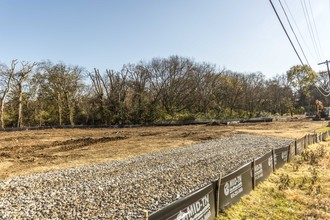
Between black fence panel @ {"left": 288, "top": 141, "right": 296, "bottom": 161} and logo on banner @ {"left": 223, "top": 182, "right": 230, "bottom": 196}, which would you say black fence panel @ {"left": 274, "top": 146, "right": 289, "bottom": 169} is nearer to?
black fence panel @ {"left": 288, "top": 141, "right": 296, "bottom": 161}

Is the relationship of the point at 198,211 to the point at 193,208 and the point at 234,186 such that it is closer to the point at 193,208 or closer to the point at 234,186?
the point at 193,208

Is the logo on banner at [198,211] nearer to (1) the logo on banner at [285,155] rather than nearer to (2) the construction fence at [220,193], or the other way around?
(2) the construction fence at [220,193]

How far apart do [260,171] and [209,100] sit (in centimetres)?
4799

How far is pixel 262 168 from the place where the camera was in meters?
9.54

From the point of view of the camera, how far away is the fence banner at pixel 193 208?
432cm

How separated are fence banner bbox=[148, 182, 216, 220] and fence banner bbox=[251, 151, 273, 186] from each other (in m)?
3.24

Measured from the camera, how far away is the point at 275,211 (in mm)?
7246

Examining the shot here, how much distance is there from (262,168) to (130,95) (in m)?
38.9

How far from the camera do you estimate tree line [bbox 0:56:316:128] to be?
43.2m

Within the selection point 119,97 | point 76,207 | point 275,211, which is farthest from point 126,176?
point 119,97

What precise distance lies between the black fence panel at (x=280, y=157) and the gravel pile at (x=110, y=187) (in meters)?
1.60

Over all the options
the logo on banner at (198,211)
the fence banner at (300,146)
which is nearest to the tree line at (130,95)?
the fence banner at (300,146)

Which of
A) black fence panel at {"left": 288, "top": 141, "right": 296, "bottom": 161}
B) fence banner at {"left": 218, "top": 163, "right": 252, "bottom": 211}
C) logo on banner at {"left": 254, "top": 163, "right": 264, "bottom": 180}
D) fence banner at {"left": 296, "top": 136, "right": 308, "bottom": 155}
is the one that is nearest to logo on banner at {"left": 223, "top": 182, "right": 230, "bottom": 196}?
fence banner at {"left": 218, "top": 163, "right": 252, "bottom": 211}

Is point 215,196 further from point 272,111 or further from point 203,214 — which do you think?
point 272,111
